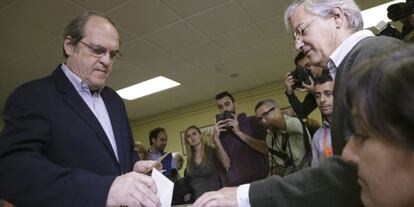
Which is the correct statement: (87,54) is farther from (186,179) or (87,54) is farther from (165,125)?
(165,125)

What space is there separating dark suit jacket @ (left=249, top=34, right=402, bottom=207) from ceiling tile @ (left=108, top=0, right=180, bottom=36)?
238cm

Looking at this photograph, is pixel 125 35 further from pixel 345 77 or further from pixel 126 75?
pixel 345 77

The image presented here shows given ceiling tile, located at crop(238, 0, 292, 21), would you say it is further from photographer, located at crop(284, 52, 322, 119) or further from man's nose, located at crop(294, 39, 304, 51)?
man's nose, located at crop(294, 39, 304, 51)

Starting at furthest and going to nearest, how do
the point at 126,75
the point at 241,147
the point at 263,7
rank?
the point at 126,75
the point at 263,7
the point at 241,147

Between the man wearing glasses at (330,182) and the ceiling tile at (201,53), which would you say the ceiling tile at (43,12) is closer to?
the ceiling tile at (201,53)

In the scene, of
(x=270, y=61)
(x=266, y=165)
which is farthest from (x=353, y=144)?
(x=270, y=61)

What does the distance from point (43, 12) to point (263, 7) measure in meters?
2.07

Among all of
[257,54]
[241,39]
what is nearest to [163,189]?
[241,39]

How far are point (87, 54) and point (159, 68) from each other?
11.1 ft

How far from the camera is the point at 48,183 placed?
→ 75 centimetres

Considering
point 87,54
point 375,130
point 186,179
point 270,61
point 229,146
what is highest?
point 270,61

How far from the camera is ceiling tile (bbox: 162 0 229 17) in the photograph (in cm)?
289

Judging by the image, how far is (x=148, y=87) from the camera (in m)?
5.29

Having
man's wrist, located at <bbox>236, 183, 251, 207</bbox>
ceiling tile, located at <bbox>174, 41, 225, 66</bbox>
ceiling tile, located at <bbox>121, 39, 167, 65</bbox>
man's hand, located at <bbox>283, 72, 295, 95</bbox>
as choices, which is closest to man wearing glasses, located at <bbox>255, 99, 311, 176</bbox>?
man's hand, located at <bbox>283, 72, 295, 95</bbox>
